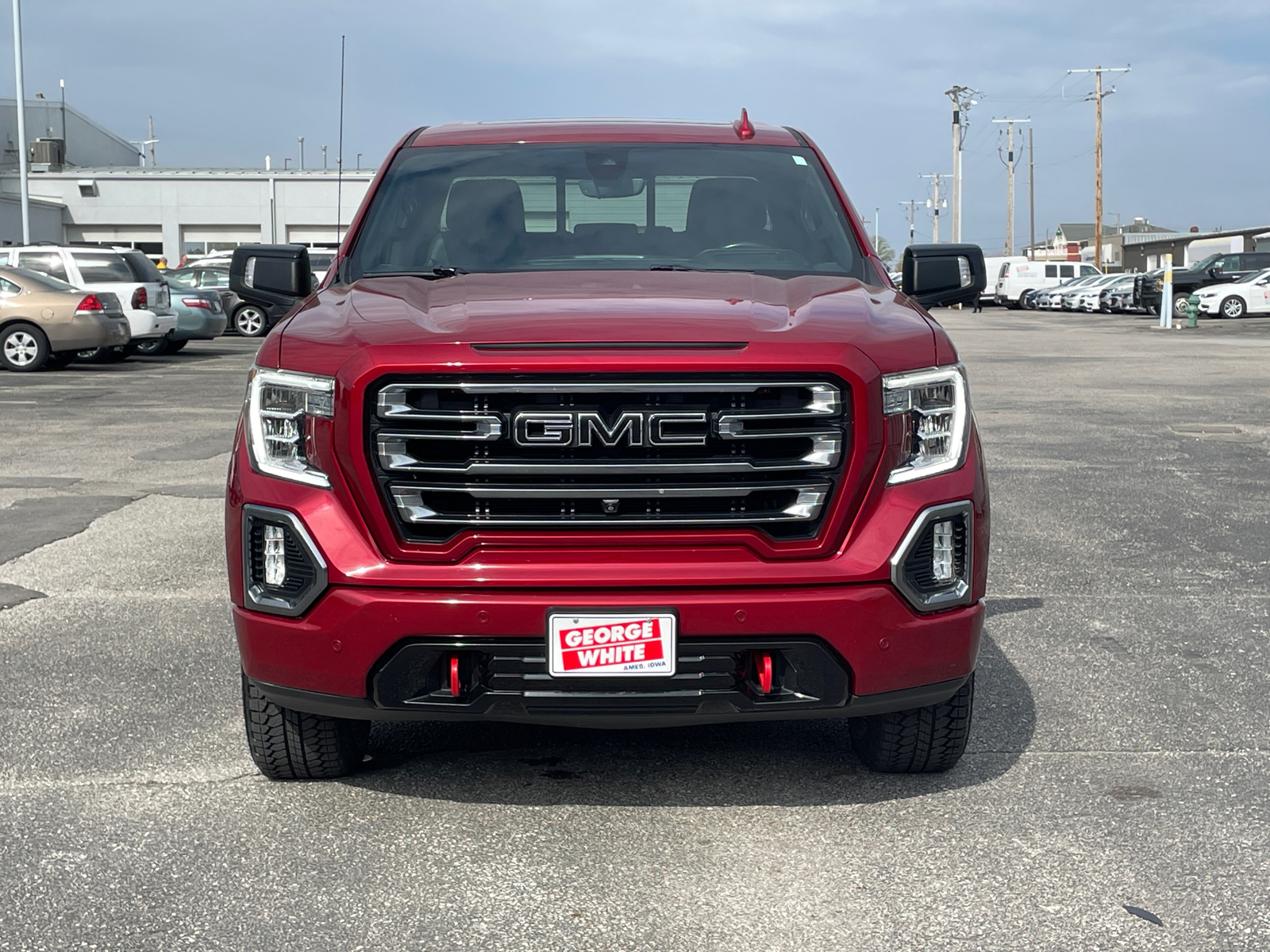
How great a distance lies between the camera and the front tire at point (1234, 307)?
137 ft

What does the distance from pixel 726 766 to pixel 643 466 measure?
1.17 metres

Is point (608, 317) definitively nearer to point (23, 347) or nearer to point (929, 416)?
point (929, 416)

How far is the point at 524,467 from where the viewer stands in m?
3.70

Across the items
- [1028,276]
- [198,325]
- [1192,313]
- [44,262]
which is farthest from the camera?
[1028,276]

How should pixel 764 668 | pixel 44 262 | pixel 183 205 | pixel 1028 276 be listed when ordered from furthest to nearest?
pixel 183 205, pixel 1028 276, pixel 44 262, pixel 764 668

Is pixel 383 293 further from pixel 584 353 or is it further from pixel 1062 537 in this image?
pixel 1062 537

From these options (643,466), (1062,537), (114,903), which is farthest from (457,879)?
(1062,537)

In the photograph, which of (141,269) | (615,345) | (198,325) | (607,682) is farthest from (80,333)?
(607,682)

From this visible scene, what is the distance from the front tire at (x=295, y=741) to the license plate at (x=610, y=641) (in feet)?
2.66

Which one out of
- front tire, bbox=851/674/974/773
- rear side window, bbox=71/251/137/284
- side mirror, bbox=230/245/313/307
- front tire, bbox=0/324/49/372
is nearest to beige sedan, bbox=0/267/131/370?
front tire, bbox=0/324/49/372

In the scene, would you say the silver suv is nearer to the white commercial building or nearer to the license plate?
the license plate

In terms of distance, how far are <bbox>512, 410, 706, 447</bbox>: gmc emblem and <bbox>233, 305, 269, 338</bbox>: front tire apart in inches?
1131

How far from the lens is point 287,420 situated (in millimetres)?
3873

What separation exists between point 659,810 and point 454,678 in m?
0.73
